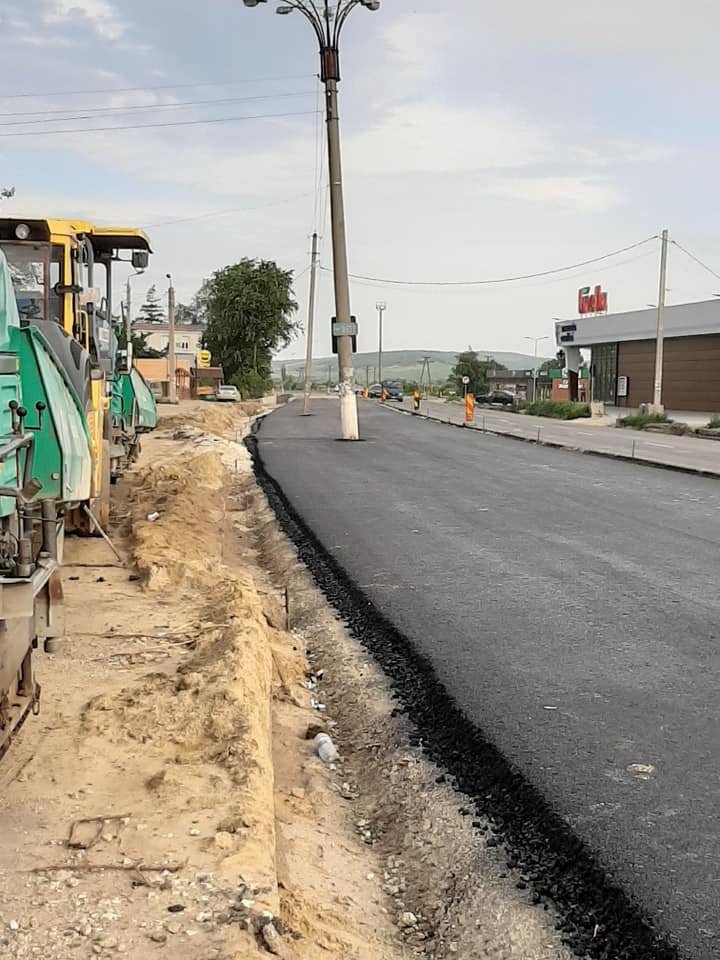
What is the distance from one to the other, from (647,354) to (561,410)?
10174 mm

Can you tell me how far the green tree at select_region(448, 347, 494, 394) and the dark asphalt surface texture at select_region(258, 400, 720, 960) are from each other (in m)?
80.4

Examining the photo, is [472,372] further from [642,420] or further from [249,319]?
[642,420]

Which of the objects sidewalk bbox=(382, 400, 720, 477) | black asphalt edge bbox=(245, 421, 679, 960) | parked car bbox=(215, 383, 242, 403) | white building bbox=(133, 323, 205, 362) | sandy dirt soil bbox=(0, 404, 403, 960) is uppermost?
white building bbox=(133, 323, 205, 362)

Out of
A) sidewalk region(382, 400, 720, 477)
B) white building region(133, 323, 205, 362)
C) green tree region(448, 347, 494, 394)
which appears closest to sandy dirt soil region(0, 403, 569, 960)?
sidewalk region(382, 400, 720, 477)

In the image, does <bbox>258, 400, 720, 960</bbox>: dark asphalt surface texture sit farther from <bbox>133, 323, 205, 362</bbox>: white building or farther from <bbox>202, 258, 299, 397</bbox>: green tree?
<bbox>133, 323, 205, 362</bbox>: white building

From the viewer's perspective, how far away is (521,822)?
14.9ft

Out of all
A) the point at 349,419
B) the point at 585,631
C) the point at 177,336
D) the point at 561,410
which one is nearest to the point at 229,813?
the point at 585,631

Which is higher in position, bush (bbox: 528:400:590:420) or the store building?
the store building

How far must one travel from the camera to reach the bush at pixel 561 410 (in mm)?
48525

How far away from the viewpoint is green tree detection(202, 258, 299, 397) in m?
81.3

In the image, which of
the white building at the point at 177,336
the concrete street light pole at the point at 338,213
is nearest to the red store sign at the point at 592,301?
the concrete street light pole at the point at 338,213

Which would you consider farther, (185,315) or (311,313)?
(185,315)

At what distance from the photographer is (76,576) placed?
921 cm

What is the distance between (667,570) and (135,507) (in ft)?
22.4
